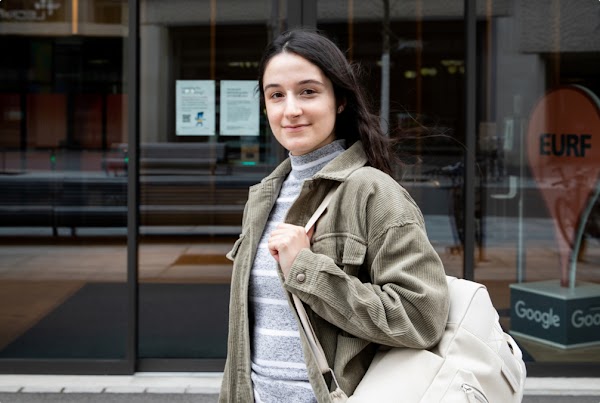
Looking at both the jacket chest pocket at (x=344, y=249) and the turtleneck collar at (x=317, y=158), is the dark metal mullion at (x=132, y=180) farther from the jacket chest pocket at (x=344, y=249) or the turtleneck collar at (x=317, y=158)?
the jacket chest pocket at (x=344, y=249)

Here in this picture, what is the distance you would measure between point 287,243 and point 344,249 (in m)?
0.12

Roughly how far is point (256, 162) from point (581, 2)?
2.53 metres

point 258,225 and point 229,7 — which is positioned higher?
point 229,7

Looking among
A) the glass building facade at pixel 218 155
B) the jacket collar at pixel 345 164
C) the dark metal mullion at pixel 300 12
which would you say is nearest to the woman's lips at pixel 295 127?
the jacket collar at pixel 345 164

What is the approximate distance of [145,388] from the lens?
211 inches

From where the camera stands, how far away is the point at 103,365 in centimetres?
560

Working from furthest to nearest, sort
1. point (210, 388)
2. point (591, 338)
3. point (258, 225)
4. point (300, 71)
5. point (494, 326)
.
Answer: point (591, 338) < point (210, 388) < point (258, 225) < point (300, 71) < point (494, 326)

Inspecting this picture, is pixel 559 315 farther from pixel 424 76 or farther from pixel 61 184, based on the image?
pixel 61 184

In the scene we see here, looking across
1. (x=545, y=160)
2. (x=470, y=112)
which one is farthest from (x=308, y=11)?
(x=545, y=160)

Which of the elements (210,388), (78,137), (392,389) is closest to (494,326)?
(392,389)

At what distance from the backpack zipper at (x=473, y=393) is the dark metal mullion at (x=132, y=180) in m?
4.30

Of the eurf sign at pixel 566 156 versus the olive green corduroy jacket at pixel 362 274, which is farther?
the eurf sign at pixel 566 156

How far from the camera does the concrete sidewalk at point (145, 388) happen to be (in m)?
5.18

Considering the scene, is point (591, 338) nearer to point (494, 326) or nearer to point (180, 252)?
point (180, 252)
